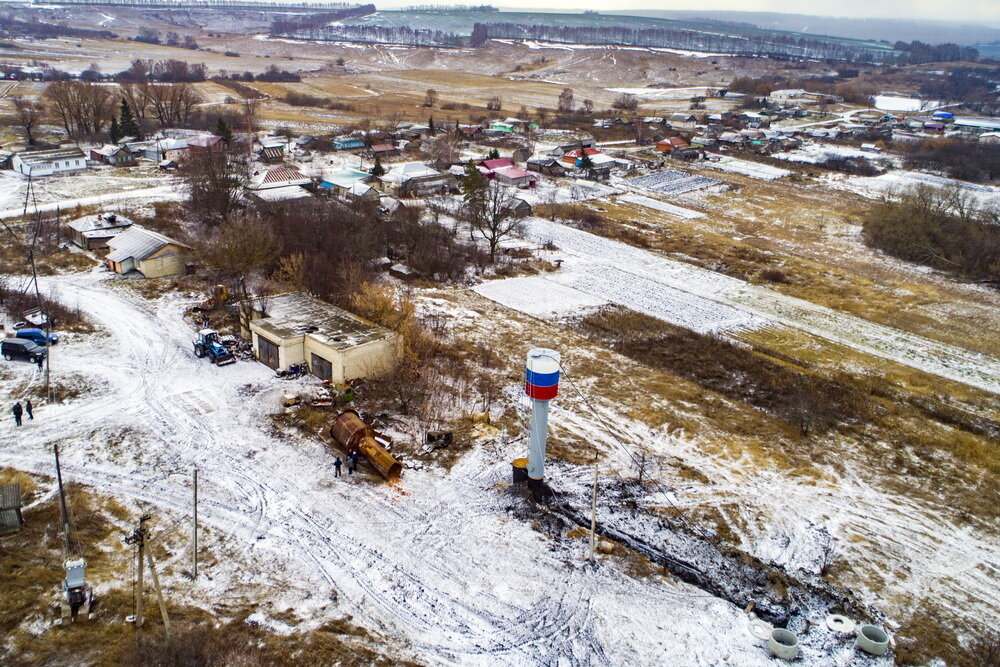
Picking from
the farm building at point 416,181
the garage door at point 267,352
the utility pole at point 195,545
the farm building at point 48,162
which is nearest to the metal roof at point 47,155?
the farm building at point 48,162

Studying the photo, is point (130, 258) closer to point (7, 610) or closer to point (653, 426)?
point (7, 610)

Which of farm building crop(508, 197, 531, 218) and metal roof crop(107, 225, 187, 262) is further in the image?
farm building crop(508, 197, 531, 218)

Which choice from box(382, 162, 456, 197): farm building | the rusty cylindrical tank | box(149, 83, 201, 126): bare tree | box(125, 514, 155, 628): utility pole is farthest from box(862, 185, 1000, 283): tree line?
box(149, 83, 201, 126): bare tree

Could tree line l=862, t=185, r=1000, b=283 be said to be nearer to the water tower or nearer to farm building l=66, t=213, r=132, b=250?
the water tower

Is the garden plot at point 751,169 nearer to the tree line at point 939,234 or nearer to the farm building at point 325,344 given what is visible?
the tree line at point 939,234

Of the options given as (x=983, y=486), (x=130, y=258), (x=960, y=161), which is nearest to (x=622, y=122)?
(x=960, y=161)

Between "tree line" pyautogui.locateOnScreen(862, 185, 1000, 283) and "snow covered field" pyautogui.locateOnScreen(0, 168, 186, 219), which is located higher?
"tree line" pyautogui.locateOnScreen(862, 185, 1000, 283)
